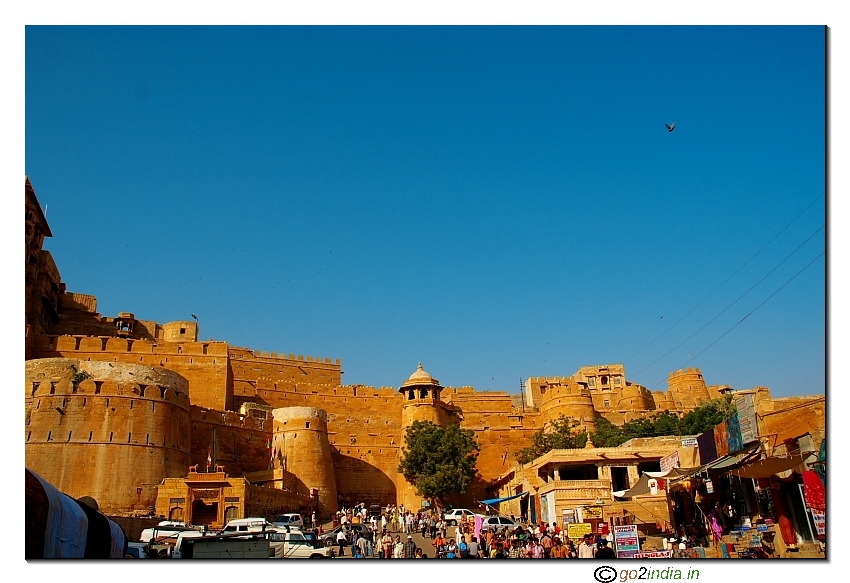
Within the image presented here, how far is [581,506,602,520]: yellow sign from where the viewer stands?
1930 cm

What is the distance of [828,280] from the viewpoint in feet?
36.2

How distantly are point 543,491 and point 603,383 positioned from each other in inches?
Answer: 1243

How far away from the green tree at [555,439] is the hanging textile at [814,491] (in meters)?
22.2

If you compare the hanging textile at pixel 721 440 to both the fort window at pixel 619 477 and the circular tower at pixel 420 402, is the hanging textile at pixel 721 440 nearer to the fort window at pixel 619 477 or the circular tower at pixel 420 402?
the fort window at pixel 619 477

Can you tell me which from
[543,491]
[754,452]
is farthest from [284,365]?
[754,452]

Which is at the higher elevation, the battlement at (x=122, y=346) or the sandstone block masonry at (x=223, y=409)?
the battlement at (x=122, y=346)

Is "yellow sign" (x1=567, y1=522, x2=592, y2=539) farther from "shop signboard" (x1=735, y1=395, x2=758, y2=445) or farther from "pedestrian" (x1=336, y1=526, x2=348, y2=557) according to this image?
"pedestrian" (x1=336, y1=526, x2=348, y2=557)

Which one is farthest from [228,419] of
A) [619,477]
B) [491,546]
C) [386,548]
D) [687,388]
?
[687,388]

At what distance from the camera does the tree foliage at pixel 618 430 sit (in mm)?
36125

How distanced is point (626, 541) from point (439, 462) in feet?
65.2

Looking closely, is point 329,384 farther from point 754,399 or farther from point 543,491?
point 754,399

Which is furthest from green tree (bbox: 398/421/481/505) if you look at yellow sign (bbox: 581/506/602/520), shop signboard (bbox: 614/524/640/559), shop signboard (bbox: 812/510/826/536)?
shop signboard (bbox: 812/510/826/536)

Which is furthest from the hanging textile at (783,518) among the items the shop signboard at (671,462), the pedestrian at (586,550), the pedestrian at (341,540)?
the pedestrian at (341,540)

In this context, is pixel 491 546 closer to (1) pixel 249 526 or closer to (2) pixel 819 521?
(2) pixel 819 521
